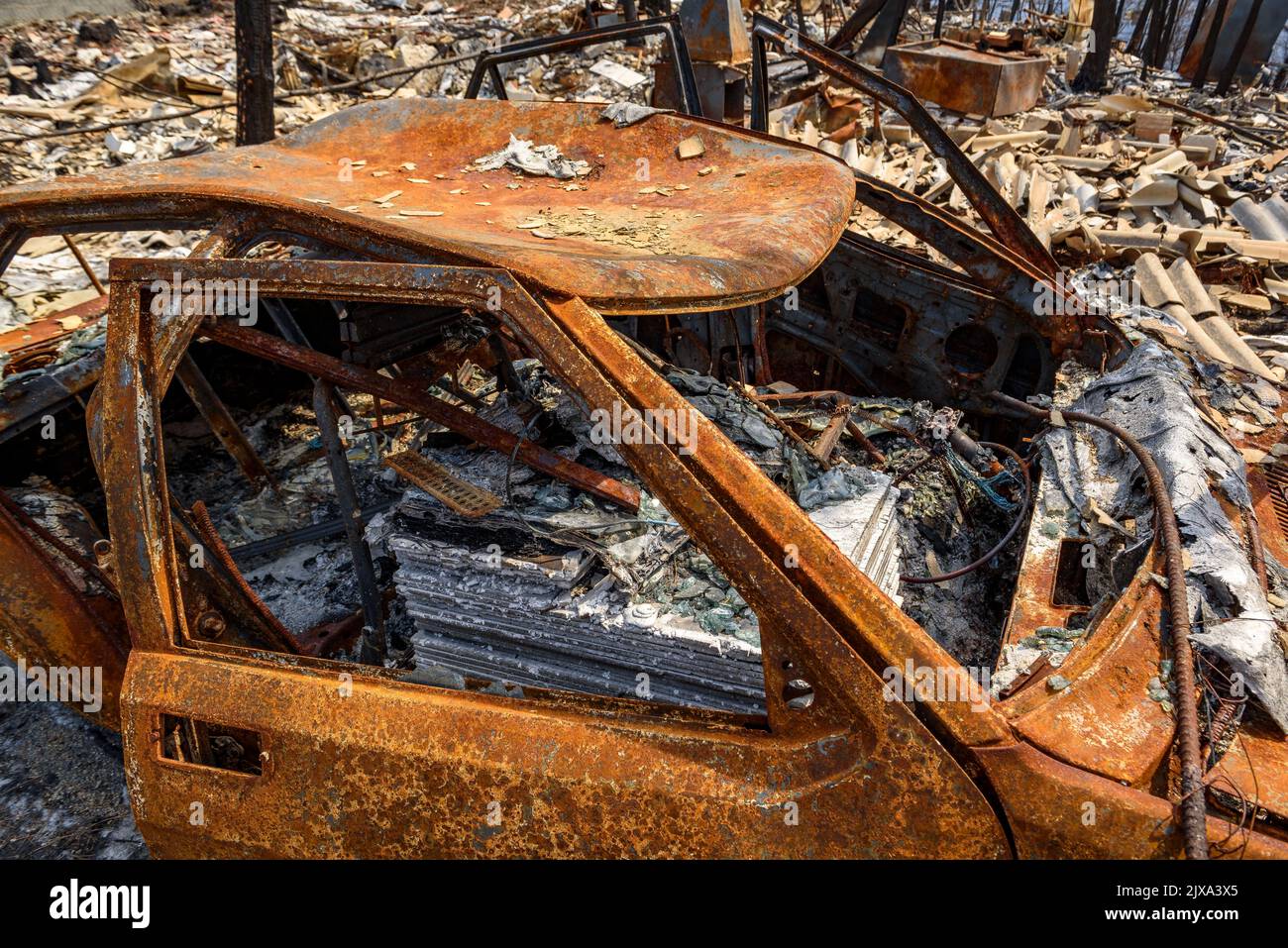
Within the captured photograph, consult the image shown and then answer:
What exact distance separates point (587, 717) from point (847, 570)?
622mm

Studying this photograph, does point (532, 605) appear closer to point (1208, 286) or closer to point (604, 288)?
point (604, 288)

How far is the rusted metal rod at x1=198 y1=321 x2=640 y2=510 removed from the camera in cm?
241

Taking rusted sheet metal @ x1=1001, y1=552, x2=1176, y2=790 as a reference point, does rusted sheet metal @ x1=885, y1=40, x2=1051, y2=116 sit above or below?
above

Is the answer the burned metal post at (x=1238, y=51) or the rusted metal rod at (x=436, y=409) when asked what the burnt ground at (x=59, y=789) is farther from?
the burned metal post at (x=1238, y=51)

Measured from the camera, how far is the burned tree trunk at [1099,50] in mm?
11070

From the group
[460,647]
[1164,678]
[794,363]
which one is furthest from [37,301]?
[1164,678]

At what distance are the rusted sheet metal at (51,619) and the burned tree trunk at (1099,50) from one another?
13795mm

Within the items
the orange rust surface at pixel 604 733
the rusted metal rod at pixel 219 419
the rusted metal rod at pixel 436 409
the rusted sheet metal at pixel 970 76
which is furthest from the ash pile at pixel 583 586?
the rusted sheet metal at pixel 970 76

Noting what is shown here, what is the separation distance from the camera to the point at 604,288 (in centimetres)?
180

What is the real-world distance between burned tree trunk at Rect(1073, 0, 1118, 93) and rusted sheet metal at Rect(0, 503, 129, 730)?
13.8 m

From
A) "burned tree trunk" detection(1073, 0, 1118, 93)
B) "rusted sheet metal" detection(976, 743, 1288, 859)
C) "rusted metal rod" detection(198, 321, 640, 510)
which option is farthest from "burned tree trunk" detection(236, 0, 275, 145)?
"burned tree trunk" detection(1073, 0, 1118, 93)

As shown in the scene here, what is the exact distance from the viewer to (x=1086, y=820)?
1.34 metres

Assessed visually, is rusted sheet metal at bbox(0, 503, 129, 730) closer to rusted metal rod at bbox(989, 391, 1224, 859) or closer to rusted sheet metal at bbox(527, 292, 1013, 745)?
rusted sheet metal at bbox(527, 292, 1013, 745)

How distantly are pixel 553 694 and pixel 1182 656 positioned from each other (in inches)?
Answer: 54.5
